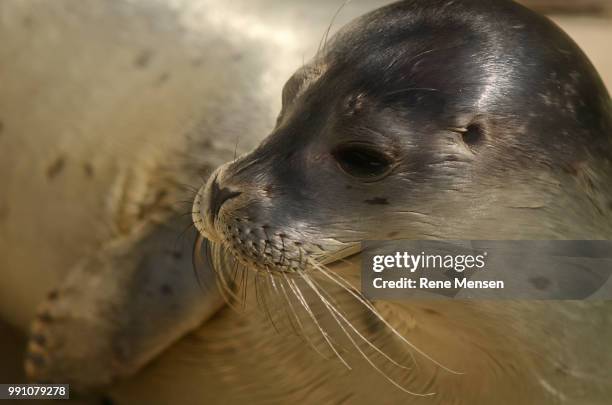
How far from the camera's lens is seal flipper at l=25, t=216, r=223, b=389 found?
59.6 inches

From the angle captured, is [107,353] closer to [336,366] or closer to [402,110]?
[336,366]

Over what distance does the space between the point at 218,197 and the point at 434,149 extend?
0.26 meters

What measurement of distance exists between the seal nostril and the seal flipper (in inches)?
11.8

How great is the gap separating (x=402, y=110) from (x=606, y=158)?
246 millimetres

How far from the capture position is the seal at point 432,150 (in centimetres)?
113

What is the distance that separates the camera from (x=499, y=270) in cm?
118

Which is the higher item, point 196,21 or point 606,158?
point 196,21

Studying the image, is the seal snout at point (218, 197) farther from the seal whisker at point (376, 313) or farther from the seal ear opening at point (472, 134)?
the seal ear opening at point (472, 134)

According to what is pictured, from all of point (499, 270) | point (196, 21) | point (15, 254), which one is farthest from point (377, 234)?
point (15, 254)

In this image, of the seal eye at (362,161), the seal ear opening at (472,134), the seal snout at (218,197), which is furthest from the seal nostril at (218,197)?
the seal ear opening at (472,134)

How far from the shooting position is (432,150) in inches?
44.3

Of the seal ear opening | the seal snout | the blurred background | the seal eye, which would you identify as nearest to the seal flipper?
the blurred background

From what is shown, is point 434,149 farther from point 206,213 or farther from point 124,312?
point 124,312

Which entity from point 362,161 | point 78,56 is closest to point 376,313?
point 362,161
